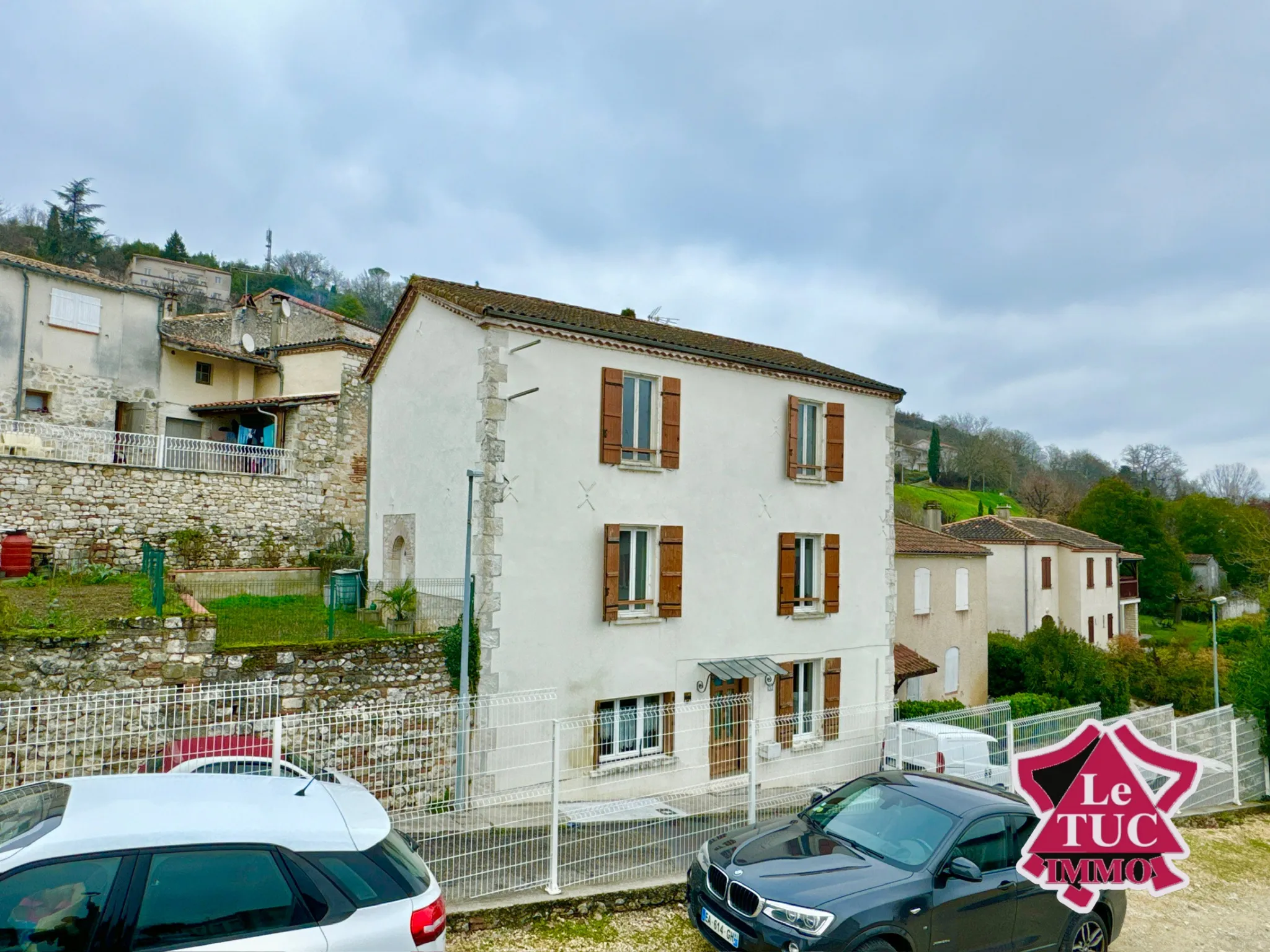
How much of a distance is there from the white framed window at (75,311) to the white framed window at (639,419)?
717 inches

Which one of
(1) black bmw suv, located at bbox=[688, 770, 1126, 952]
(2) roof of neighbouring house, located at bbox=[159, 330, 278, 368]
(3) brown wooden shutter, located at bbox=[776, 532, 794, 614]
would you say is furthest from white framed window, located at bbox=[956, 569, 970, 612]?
(2) roof of neighbouring house, located at bbox=[159, 330, 278, 368]

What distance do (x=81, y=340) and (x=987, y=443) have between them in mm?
67651

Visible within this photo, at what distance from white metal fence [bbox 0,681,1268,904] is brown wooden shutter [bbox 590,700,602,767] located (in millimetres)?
38

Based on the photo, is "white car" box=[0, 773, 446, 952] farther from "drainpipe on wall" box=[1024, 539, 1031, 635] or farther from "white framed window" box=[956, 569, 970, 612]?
"drainpipe on wall" box=[1024, 539, 1031, 635]

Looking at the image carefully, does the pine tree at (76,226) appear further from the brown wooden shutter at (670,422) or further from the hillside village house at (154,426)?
the brown wooden shutter at (670,422)

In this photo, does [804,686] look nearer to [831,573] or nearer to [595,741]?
[831,573]

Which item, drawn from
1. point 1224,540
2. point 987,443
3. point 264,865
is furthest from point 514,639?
point 987,443

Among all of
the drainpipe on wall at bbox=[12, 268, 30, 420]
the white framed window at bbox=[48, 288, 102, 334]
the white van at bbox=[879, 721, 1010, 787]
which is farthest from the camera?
the white framed window at bbox=[48, 288, 102, 334]

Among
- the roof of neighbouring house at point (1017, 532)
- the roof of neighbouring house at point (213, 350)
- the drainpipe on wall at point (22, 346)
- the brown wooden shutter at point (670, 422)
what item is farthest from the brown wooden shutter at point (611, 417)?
the roof of neighbouring house at point (1017, 532)

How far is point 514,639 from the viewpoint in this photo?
39.1 feet

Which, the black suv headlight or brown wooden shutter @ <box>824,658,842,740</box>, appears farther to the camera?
brown wooden shutter @ <box>824,658,842,740</box>

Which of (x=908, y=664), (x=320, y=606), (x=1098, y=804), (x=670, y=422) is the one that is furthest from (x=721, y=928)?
(x=908, y=664)

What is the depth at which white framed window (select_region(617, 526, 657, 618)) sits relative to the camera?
1314 cm

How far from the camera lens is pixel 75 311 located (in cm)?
2223
